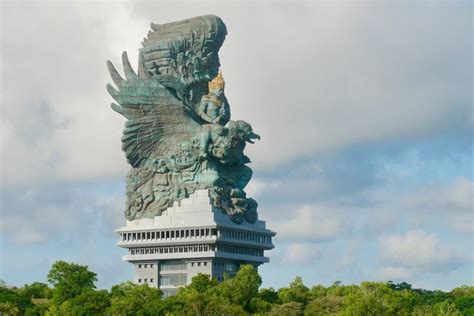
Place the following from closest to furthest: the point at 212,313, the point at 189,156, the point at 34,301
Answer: the point at 212,313 < the point at 34,301 < the point at 189,156

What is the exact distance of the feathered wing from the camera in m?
197

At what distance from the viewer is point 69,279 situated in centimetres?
17225

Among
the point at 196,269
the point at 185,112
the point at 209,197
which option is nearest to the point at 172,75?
the point at 185,112

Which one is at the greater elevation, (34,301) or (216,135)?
(216,135)

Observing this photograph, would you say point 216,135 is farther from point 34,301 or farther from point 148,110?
point 34,301

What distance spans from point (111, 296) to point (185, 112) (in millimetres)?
41296

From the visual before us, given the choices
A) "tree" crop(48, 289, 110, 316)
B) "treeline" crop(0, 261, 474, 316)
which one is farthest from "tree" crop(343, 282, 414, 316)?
"tree" crop(48, 289, 110, 316)

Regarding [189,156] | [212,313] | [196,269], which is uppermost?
[189,156]

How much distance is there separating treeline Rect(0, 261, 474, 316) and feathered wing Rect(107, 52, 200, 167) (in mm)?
28244

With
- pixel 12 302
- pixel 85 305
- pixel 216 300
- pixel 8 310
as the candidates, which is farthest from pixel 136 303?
pixel 12 302

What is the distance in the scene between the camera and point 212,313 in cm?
15200

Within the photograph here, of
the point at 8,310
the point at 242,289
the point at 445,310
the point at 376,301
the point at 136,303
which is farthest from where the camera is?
the point at 242,289

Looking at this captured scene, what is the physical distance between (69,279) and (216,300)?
94.7 feet

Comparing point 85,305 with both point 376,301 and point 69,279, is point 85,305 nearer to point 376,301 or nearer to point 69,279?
point 69,279
